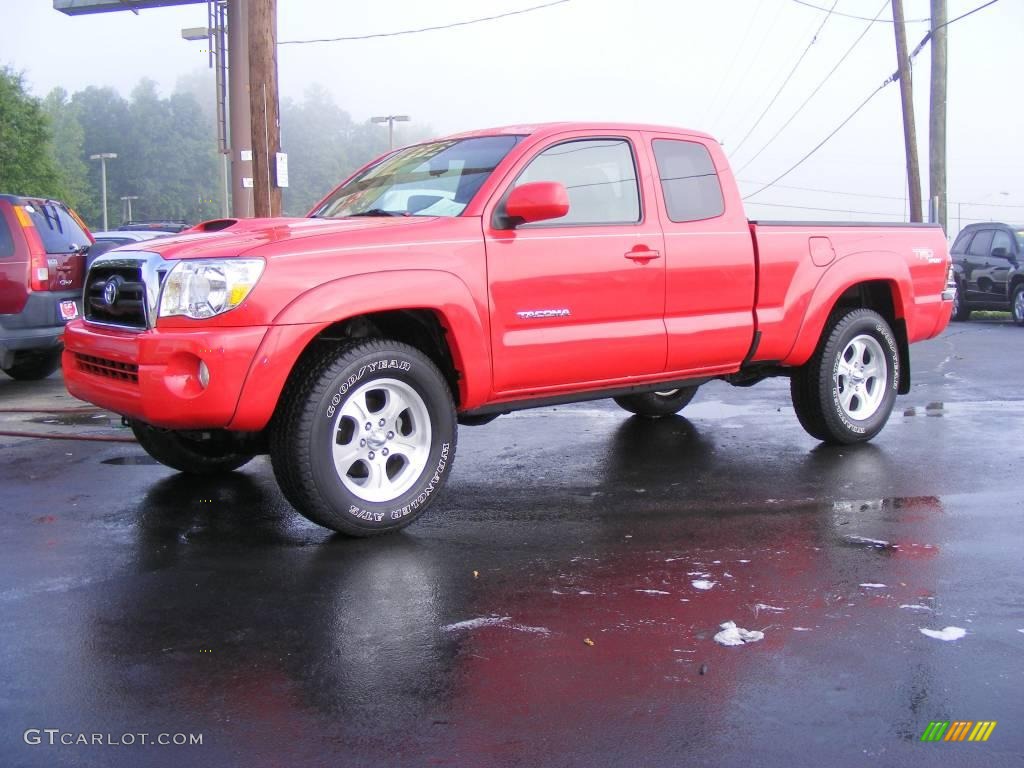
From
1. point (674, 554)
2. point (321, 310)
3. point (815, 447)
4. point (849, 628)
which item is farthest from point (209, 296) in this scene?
point (815, 447)

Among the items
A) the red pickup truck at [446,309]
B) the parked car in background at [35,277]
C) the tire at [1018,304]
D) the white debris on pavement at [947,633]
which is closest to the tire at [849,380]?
the red pickup truck at [446,309]

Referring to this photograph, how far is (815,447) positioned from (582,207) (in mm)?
2527

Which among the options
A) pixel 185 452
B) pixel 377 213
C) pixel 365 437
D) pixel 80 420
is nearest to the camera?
pixel 365 437

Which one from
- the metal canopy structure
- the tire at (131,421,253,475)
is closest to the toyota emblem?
the tire at (131,421,253,475)

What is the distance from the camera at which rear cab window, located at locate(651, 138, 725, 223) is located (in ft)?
20.6

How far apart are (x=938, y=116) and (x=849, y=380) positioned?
17595 millimetres

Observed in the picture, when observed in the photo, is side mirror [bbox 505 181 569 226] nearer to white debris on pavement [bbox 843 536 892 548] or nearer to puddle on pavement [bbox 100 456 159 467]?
white debris on pavement [bbox 843 536 892 548]

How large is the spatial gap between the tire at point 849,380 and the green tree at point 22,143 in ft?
197

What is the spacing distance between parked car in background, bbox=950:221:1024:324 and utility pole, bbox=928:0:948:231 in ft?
7.80

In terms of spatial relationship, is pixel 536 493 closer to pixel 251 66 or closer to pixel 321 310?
pixel 321 310

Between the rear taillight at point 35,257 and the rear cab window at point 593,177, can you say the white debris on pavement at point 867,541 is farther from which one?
the rear taillight at point 35,257

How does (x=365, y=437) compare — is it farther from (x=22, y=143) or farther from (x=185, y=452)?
(x=22, y=143)

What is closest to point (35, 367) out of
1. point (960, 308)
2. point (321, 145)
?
point (960, 308)

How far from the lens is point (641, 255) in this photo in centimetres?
593
